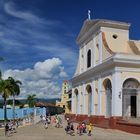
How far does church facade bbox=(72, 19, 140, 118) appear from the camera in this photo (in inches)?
1535

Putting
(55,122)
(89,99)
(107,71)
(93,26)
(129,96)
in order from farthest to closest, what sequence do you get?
(89,99) < (55,122) < (93,26) < (107,71) < (129,96)

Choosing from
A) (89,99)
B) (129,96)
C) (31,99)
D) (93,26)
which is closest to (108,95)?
(129,96)

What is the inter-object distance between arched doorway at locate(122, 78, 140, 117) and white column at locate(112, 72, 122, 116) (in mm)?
1424

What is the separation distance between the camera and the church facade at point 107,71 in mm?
39000

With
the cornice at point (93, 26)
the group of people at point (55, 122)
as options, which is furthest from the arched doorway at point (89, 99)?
the cornice at point (93, 26)

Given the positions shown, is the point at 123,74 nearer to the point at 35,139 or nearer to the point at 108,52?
the point at 108,52

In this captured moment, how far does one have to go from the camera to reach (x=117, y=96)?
127ft

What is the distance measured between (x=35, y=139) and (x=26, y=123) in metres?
22.4

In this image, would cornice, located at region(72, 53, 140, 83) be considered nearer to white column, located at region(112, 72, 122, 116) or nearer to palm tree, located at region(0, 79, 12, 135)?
white column, located at region(112, 72, 122, 116)

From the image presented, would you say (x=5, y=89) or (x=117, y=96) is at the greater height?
(x=5, y=89)

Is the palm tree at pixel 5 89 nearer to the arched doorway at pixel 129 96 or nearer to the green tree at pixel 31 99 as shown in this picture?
the arched doorway at pixel 129 96

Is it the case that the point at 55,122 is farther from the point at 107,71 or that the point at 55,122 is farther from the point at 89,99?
the point at 107,71

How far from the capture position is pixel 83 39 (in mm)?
52938

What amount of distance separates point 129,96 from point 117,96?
2.51 metres
